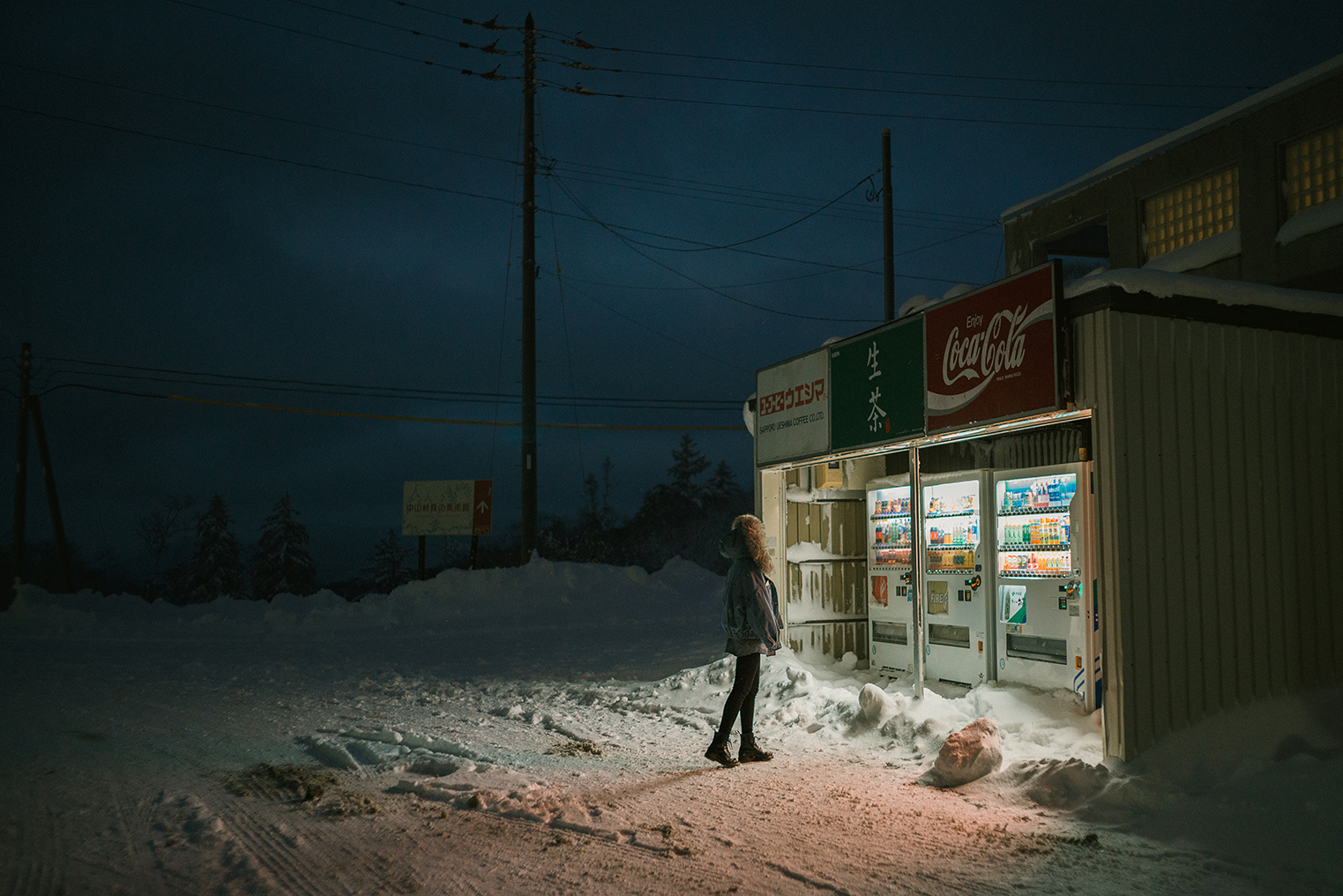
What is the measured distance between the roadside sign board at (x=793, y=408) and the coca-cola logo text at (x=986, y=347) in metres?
2.24

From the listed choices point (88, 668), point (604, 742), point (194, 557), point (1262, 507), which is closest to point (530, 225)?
point (88, 668)

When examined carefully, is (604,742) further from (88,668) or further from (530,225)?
(530,225)

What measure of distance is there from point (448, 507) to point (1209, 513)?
1061 inches

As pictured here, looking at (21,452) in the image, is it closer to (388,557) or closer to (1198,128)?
(1198,128)

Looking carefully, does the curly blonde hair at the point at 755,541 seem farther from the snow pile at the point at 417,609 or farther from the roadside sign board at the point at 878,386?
the snow pile at the point at 417,609

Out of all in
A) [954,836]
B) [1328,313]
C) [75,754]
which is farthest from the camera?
[1328,313]

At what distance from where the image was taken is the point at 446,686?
1138 cm

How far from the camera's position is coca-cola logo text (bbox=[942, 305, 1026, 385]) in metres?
7.57

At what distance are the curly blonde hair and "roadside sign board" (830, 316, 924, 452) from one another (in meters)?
2.47

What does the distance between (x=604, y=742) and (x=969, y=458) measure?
6186 mm

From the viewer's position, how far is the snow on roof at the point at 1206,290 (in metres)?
6.73

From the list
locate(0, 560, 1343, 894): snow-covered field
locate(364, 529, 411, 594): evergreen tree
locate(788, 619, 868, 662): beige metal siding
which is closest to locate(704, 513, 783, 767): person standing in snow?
locate(0, 560, 1343, 894): snow-covered field

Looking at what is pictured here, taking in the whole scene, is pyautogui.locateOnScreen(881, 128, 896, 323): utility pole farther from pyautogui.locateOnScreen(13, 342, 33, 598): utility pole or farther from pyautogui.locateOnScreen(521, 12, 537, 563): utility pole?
pyautogui.locateOnScreen(13, 342, 33, 598): utility pole

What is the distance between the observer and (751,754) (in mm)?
7254
